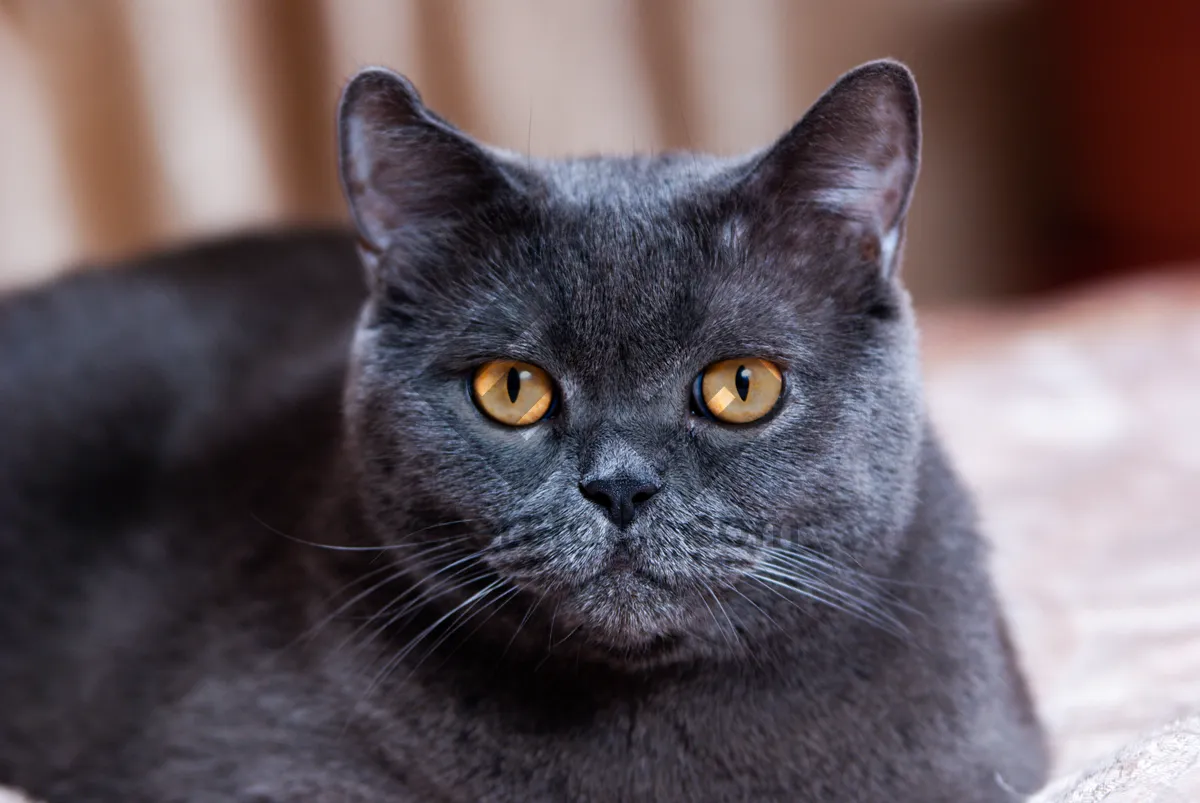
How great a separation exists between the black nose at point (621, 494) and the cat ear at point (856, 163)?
0.28 metres

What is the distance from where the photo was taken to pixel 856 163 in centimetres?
111

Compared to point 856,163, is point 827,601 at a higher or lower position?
lower

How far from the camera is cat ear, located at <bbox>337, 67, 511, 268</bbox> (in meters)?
1.10

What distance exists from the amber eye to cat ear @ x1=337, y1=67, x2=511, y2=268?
26 centimetres

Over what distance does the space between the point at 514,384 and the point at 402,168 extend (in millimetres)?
245

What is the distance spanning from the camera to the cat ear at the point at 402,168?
3.60ft

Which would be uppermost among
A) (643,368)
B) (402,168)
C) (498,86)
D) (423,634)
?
(402,168)

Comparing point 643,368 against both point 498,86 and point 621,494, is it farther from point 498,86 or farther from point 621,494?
point 498,86

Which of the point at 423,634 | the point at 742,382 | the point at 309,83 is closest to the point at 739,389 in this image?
the point at 742,382

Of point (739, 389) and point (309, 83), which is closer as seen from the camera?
point (739, 389)

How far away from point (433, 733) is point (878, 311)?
1.80 feet

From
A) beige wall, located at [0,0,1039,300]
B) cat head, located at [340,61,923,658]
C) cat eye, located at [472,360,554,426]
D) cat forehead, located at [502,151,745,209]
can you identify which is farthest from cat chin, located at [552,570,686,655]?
beige wall, located at [0,0,1039,300]

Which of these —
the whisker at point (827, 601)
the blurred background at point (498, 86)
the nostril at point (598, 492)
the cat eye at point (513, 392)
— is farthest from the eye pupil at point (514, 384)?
the blurred background at point (498, 86)

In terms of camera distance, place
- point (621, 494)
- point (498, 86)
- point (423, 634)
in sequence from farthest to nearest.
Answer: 1. point (498, 86)
2. point (423, 634)
3. point (621, 494)
